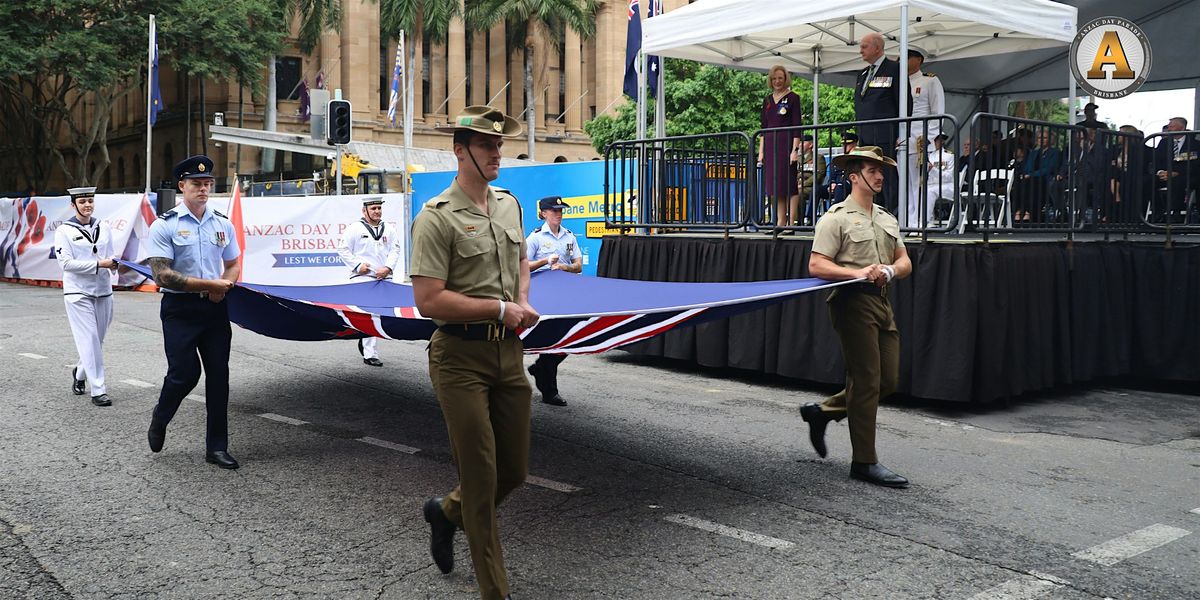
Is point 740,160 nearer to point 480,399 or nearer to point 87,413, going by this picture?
point 87,413

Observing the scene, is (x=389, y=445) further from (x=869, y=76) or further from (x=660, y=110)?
(x=660, y=110)

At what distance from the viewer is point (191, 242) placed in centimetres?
712

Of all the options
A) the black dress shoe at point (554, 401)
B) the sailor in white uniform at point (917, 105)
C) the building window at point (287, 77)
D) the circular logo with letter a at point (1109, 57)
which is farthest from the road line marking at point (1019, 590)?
the building window at point (287, 77)

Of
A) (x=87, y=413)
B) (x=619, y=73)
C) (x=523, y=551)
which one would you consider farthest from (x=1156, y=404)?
(x=619, y=73)

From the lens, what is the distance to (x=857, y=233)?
21.1 feet

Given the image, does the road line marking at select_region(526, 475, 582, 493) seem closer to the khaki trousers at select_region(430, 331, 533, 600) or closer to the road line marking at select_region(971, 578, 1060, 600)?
the khaki trousers at select_region(430, 331, 533, 600)

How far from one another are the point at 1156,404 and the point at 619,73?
59.0m

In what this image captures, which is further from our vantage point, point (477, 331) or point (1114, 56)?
point (1114, 56)

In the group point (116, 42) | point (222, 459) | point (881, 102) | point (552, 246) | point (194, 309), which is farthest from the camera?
point (116, 42)

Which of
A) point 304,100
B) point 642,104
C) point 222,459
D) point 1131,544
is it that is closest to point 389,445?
point 222,459

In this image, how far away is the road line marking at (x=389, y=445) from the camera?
7.36 m

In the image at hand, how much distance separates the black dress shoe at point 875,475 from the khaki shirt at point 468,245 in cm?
288

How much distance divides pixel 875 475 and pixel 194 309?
4.43m

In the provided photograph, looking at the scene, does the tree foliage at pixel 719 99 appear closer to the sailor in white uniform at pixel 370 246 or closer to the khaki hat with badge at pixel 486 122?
the sailor in white uniform at pixel 370 246
